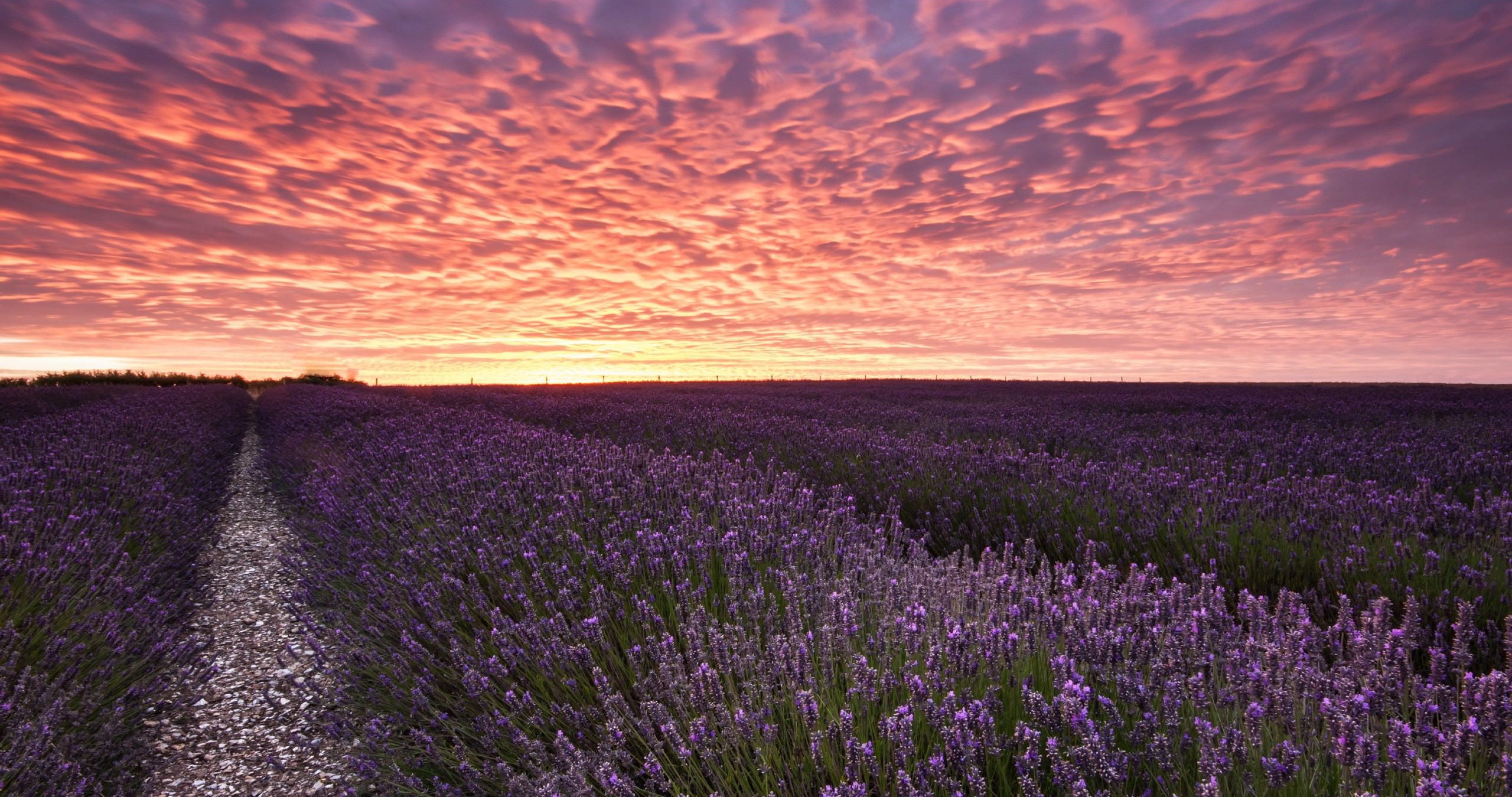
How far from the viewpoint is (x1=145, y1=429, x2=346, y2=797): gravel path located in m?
2.81

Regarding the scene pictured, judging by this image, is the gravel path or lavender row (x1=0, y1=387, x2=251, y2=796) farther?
the gravel path

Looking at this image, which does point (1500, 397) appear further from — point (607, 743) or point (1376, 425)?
point (607, 743)

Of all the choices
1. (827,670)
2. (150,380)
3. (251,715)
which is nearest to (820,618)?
(827,670)

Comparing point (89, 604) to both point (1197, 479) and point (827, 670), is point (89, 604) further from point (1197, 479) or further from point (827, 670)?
point (1197, 479)

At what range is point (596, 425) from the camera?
10914 millimetres

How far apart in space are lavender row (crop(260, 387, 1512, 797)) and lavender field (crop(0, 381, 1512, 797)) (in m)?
0.02

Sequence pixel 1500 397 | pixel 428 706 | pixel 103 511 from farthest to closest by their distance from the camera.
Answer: pixel 1500 397
pixel 103 511
pixel 428 706

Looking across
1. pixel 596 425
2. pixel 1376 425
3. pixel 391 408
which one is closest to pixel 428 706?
pixel 596 425

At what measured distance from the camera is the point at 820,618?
2.51 m

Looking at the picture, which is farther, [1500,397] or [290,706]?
[1500,397]

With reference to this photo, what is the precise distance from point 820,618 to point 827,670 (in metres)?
0.40

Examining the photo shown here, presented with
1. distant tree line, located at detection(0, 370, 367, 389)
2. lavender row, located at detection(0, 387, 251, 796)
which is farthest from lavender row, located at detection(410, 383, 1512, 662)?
distant tree line, located at detection(0, 370, 367, 389)

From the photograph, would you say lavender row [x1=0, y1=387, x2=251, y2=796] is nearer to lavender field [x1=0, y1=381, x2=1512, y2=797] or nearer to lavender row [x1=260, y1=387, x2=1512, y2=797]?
lavender field [x1=0, y1=381, x2=1512, y2=797]

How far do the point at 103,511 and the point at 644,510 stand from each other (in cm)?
409
